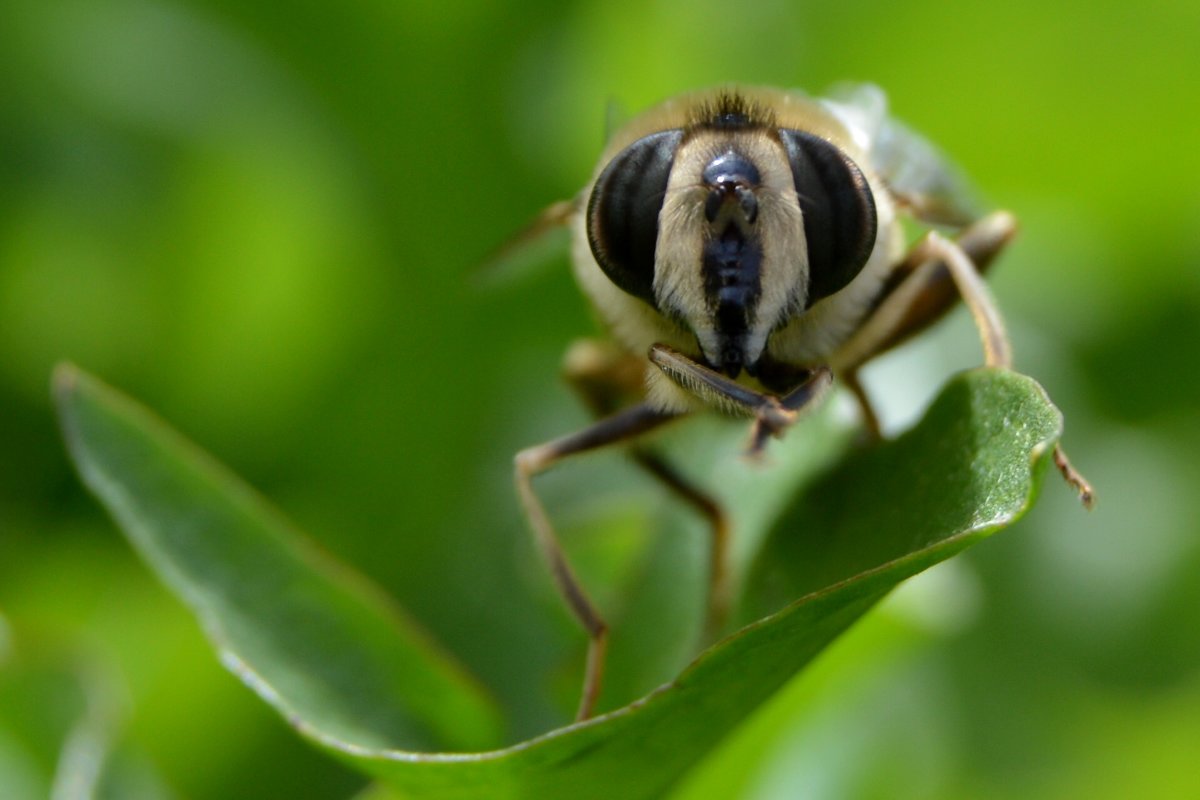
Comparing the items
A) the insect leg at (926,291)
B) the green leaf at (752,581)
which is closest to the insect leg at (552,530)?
the green leaf at (752,581)

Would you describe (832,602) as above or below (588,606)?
above

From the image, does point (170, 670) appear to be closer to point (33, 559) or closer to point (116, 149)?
point (33, 559)

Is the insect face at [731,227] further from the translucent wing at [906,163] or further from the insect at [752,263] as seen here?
the translucent wing at [906,163]

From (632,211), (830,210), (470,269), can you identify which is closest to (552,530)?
(632,211)

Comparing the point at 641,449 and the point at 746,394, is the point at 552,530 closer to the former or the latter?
the point at 641,449

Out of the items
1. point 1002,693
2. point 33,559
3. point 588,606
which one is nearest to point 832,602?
point 588,606

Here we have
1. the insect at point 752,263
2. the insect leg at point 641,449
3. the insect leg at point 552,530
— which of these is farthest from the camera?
the insect leg at point 641,449
